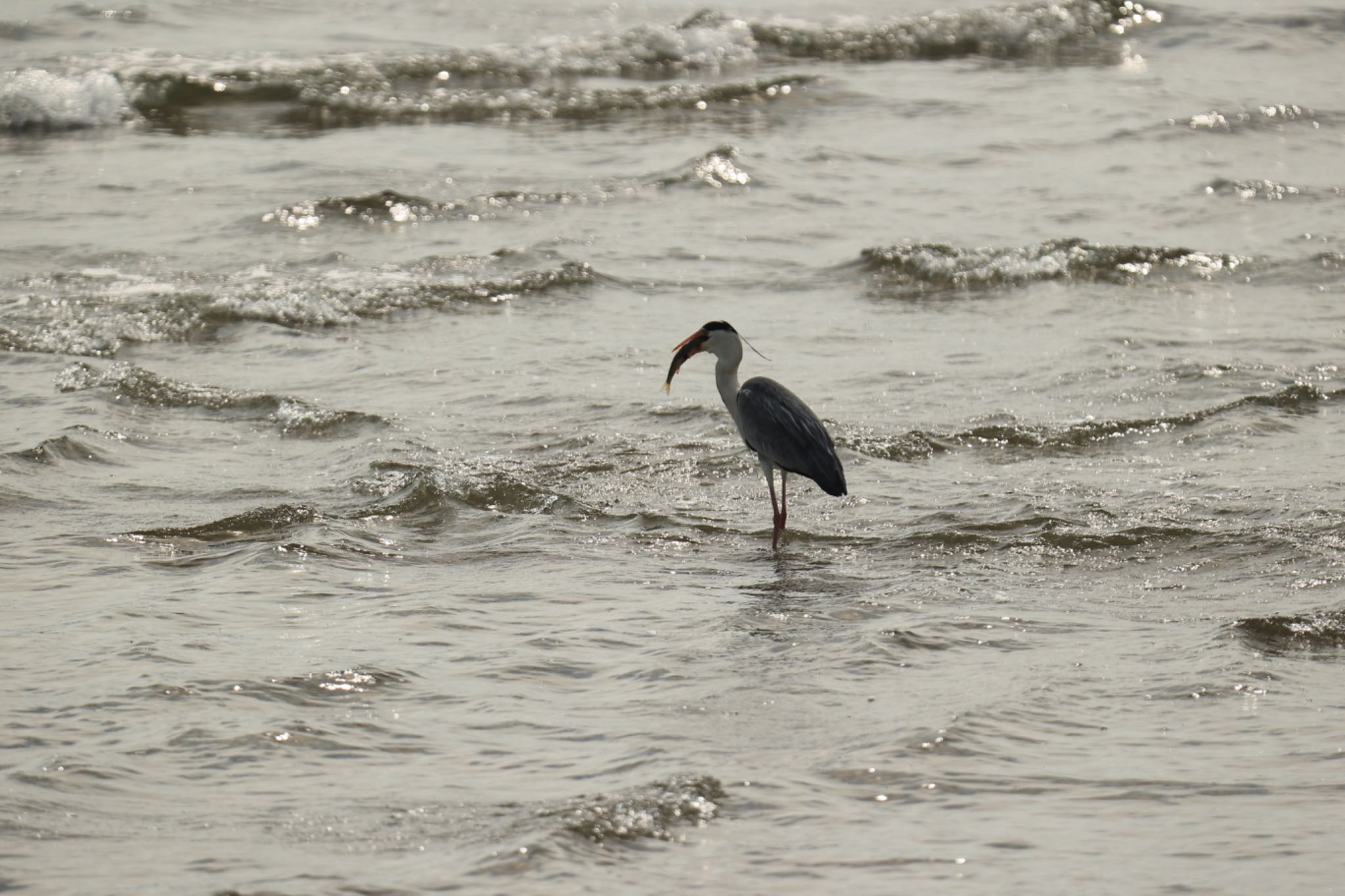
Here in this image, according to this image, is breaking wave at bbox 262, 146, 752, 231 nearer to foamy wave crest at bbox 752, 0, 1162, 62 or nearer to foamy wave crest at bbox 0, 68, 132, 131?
foamy wave crest at bbox 0, 68, 132, 131

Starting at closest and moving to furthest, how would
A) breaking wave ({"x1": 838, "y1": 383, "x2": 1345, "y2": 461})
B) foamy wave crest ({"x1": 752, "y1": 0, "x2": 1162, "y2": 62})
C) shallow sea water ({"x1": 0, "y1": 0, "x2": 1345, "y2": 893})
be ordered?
1. shallow sea water ({"x1": 0, "y1": 0, "x2": 1345, "y2": 893})
2. breaking wave ({"x1": 838, "y1": 383, "x2": 1345, "y2": 461})
3. foamy wave crest ({"x1": 752, "y1": 0, "x2": 1162, "y2": 62})


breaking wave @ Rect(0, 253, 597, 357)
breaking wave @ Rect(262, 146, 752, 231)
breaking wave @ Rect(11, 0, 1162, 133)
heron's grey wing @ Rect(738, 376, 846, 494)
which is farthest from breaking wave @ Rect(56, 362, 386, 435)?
breaking wave @ Rect(11, 0, 1162, 133)

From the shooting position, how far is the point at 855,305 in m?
11.2

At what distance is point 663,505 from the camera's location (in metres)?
7.70

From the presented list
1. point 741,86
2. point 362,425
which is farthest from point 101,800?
point 741,86

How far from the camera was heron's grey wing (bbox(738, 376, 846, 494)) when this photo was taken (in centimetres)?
714

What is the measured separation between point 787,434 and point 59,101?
12877 mm

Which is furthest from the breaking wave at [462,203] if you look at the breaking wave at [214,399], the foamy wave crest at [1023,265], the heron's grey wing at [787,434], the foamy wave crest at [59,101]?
the heron's grey wing at [787,434]

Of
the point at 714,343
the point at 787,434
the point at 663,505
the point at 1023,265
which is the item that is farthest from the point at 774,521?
the point at 1023,265

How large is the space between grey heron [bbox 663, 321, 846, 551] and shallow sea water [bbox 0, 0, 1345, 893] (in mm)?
282

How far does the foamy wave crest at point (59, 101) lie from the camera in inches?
687

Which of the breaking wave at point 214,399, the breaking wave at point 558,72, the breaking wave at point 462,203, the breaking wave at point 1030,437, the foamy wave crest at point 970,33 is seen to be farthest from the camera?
the foamy wave crest at point 970,33

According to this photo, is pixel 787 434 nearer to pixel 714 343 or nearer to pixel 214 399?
pixel 714 343

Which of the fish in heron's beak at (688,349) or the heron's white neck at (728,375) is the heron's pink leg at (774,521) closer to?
the heron's white neck at (728,375)
